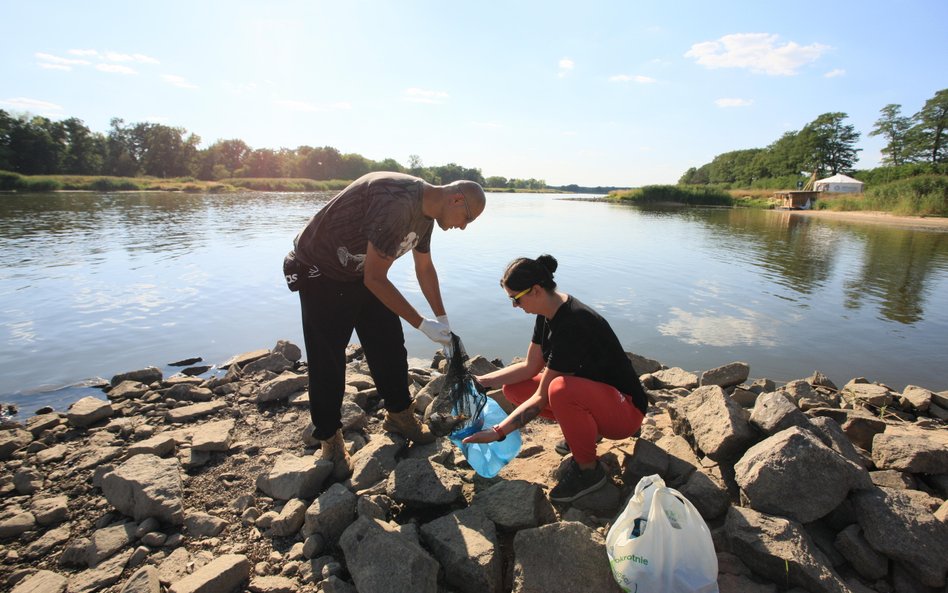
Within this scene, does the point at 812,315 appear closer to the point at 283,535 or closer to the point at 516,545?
the point at 516,545

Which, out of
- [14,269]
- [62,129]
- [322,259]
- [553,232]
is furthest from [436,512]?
[62,129]

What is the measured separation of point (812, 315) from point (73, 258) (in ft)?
55.3

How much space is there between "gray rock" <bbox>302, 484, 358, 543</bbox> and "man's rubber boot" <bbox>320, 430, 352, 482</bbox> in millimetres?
437

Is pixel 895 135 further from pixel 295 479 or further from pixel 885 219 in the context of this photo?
pixel 295 479

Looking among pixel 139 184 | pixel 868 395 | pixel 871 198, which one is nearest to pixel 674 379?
pixel 868 395

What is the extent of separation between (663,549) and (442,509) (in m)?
1.28

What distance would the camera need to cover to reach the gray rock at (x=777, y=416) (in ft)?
8.68

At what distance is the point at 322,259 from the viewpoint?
293cm

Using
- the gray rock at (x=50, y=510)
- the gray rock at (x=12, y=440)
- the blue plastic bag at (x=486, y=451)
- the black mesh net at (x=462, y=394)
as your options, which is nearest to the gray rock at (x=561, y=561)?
the blue plastic bag at (x=486, y=451)

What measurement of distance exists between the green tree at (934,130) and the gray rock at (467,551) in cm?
5909

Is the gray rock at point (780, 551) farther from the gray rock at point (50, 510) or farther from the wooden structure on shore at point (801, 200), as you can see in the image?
the wooden structure on shore at point (801, 200)

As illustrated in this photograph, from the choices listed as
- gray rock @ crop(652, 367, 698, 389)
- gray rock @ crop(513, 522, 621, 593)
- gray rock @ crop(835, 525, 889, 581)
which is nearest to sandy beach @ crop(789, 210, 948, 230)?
gray rock @ crop(652, 367, 698, 389)

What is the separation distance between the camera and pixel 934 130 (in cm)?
4403

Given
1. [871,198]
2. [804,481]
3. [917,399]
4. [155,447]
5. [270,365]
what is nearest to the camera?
[804,481]
